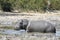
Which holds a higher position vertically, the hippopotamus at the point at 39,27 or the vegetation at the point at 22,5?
the hippopotamus at the point at 39,27

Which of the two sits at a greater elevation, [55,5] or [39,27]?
[39,27]

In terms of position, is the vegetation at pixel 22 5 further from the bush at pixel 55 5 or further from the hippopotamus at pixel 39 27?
the hippopotamus at pixel 39 27

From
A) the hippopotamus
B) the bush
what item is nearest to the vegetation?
the bush

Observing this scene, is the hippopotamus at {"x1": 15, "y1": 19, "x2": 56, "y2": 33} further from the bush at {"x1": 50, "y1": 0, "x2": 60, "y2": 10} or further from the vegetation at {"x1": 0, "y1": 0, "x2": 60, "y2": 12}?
the bush at {"x1": 50, "y1": 0, "x2": 60, "y2": 10}

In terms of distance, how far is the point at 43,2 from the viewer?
3388 cm

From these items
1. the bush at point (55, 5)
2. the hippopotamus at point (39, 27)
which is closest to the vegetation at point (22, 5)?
the bush at point (55, 5)

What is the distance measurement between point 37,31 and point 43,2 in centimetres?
2099

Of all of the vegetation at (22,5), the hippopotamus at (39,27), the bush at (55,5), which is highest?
the hippopotamus at (39,27)

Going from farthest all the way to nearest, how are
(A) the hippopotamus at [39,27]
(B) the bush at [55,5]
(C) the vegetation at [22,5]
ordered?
1. (B) the bush at [55,5]
2. (C) the vegetation at [22,5]
3. (A) the hippopotamus at [39,27]

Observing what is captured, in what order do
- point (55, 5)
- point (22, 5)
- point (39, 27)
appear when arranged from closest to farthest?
point (39, 27) → point (22, 5) → point (55, 5)

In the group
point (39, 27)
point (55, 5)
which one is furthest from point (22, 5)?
point (39, 27)

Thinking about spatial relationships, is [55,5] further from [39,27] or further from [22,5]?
[39,27]

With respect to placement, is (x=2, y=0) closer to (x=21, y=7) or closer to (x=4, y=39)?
(x=21, y=7)

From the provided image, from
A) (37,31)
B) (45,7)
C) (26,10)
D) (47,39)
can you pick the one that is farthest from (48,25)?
(45,7)
